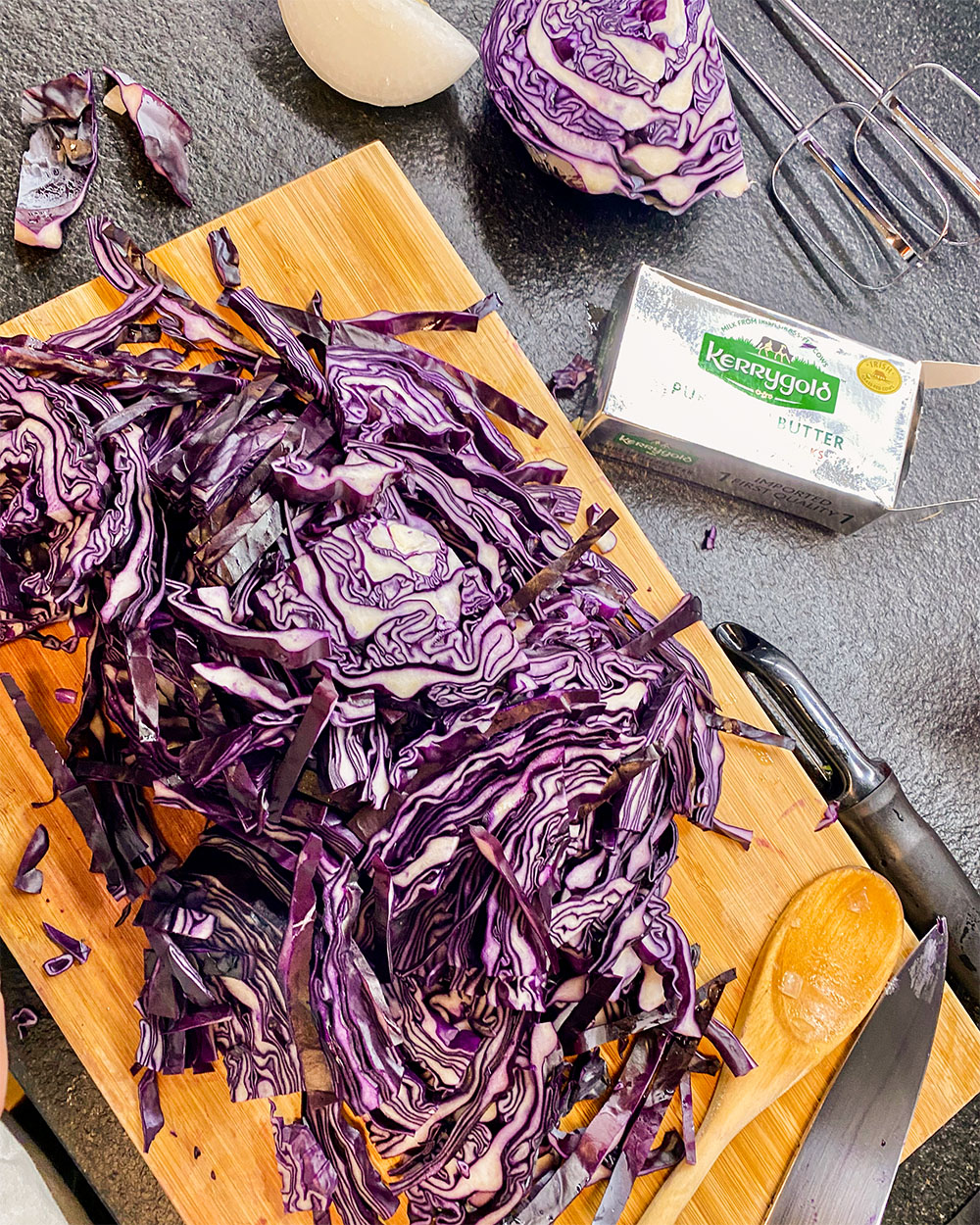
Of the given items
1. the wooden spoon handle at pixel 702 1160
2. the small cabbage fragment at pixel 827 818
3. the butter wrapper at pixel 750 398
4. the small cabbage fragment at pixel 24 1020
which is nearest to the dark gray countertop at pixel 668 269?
the small cabbage fragment at pixel 24 1020

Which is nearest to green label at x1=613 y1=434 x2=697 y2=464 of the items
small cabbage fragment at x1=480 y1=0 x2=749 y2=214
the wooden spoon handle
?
small cabbage fragment at x1=480 y1=0 x2=749 y2=214

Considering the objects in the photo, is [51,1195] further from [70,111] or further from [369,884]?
[70,111]

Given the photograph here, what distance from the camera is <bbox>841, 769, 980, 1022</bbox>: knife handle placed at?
4.47 ft

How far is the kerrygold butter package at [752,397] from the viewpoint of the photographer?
54.4 inches

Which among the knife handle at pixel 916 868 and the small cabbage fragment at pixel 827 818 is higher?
the small cabbage fragment at pixel 827 818

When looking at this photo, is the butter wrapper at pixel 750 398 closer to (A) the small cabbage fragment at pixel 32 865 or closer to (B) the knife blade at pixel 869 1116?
(B) the knife blade at pixel 869 1116

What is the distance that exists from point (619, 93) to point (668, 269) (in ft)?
0.99

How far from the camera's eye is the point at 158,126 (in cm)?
144

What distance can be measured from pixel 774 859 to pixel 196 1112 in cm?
82

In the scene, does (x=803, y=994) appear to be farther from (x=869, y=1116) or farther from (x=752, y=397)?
(x=752, y=397)

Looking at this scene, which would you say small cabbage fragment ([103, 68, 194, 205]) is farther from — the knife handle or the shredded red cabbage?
the knife handle

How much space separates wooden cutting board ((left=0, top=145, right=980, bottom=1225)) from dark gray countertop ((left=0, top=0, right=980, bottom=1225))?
0.17 m

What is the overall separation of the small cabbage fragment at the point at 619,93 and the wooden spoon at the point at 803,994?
3.49ft

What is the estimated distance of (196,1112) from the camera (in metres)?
1.19
